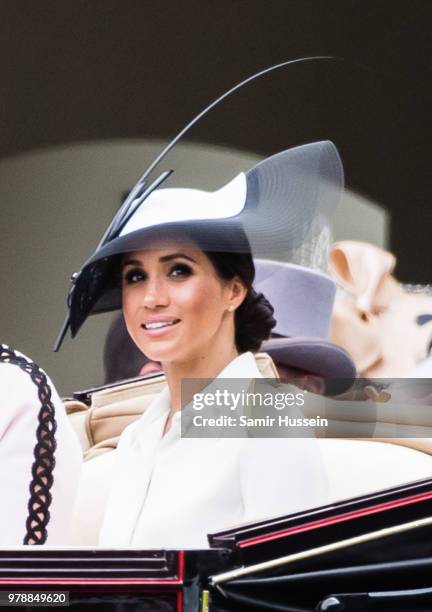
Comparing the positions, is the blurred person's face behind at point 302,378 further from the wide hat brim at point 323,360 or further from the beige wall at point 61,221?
the beige wall at point 61,221

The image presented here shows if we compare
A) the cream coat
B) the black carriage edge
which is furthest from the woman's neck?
the black carriage edge

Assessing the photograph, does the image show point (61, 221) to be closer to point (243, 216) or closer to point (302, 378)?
point (243, 216)

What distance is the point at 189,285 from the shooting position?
6.51 ft

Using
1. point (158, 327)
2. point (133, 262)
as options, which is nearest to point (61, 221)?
point (133, 262)

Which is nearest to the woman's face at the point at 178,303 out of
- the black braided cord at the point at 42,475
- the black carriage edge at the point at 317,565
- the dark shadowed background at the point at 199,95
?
the dark shadowed background at the point at 199,95

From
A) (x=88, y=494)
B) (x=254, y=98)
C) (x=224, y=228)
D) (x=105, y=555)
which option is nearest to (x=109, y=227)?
(x=224, y=228)

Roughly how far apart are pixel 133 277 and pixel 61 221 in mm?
161

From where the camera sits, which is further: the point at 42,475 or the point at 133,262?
the point at 133,262

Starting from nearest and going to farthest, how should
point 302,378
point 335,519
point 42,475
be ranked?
point 335,519 → point 42,475 → point 302,378

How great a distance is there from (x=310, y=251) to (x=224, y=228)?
6.1 inches

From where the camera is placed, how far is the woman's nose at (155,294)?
1985 millimetres

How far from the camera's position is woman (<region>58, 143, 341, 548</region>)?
78.2 inches

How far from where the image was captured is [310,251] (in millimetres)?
2002

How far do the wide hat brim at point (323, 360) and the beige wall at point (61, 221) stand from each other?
0.32 metres
